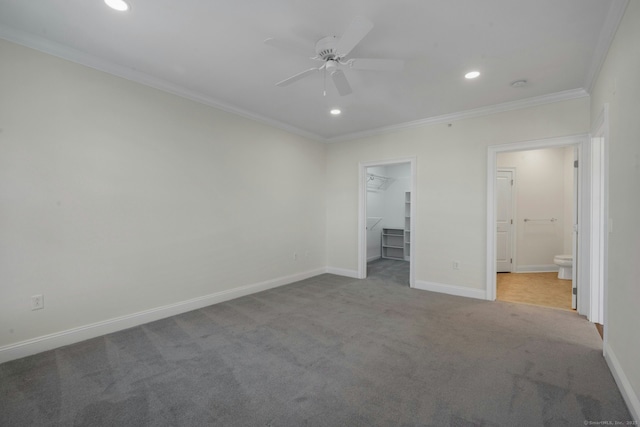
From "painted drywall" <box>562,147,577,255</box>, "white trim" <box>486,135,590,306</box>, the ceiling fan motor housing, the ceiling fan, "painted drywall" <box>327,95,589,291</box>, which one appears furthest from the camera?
"painted drywall" <box>562,147,577,255</box>

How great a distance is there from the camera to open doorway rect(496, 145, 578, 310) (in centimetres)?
568

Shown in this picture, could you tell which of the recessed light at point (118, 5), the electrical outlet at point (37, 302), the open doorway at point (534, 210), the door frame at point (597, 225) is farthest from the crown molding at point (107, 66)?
the open doorway at point (534, 210)

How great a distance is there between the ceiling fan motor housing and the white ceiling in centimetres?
9

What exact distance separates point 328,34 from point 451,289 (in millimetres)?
3757

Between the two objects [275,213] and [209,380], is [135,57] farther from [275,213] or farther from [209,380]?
[209,380]

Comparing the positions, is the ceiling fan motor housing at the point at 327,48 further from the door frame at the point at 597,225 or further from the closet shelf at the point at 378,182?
the closet shelf at the point at 378,182

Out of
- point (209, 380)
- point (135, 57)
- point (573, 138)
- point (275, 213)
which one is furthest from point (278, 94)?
point (573, 138)

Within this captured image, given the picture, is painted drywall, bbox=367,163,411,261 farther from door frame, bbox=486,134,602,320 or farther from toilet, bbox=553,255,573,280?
door frame, bbox=486,134,602,320

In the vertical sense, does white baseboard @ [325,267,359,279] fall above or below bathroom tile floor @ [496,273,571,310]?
above

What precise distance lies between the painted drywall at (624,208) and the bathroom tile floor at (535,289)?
1.73 metres

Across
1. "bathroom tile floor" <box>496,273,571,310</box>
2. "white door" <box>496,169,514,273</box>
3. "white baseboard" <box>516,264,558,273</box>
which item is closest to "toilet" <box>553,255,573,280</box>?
"bathroom tile floor" <box>496,273,571,310</box>

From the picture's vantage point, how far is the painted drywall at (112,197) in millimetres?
2381

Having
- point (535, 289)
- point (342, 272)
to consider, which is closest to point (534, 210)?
point (535, 289)

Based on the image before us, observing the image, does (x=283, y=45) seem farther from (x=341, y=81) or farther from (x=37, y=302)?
(x=37, y=302)
